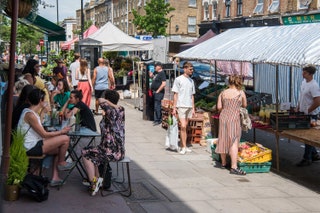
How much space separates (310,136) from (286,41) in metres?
1.84

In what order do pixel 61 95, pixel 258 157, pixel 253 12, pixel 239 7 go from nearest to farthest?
1. pixel 258 157
2. pixel 61 95
3. pixel 253 12
4. pixel 239 7

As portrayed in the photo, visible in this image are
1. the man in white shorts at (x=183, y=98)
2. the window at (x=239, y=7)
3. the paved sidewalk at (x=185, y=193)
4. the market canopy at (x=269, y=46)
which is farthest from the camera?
the window at (x=239, y=7)

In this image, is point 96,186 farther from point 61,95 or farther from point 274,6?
point 274,6

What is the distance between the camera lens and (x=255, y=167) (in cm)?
860

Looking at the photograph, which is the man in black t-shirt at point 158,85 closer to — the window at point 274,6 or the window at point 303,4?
the window at point 303,4

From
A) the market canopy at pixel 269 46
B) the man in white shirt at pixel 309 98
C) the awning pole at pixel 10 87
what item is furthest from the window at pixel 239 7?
the awning pole at pixel 10 87

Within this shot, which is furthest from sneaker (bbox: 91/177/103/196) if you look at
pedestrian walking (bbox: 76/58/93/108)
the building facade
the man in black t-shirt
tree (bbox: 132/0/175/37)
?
tree (bbox: 132/0/175/37)

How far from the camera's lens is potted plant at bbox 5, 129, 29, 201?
6117 mm

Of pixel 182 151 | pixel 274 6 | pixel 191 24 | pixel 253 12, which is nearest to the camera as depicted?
pixel 182 151

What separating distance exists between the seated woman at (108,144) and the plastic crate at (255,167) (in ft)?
8.97

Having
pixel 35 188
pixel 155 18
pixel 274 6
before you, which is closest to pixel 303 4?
pixel 274 6

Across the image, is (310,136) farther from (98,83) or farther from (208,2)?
(208,2)

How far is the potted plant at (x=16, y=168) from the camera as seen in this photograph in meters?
6.12

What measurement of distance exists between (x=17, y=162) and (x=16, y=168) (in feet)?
0.31
